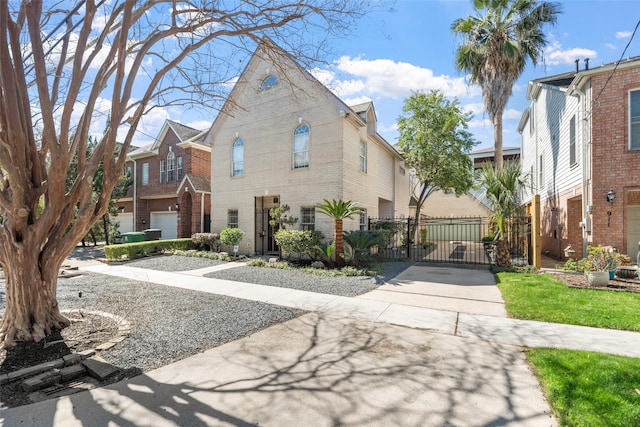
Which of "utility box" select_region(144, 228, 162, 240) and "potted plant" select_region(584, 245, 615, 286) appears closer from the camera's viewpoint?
"potted plant" select_region(584, 245, 615, 286)

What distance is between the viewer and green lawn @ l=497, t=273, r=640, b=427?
2.81 meters

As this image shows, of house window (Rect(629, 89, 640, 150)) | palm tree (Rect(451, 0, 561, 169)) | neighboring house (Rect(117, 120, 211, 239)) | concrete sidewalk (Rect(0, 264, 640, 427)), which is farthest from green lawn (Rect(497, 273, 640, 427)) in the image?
neighboring house (Rect(117, 120, 211, 239))

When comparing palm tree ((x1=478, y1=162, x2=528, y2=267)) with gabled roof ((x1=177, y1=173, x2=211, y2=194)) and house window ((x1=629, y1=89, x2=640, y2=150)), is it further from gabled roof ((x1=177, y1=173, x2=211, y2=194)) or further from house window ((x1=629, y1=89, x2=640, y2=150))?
gabled roof ((x1=177, y1=173, x2=211, y2=194))

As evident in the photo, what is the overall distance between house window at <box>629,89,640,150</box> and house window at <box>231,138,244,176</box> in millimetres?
15011

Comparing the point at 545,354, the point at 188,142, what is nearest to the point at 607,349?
the point at 545,354

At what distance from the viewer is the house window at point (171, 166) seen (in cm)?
2098

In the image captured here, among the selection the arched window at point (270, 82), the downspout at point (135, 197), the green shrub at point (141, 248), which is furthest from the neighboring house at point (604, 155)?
the downspout at point (135, 197)

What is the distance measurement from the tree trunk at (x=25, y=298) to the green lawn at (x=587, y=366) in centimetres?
671

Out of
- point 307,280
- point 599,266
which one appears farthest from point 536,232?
point 307,280

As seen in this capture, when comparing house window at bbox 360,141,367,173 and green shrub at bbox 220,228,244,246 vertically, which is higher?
house window at bbox 360,141,367,173

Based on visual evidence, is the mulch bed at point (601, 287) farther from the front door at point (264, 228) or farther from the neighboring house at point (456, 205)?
the neighboring house at point (456, 205)

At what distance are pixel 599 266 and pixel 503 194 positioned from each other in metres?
3.34

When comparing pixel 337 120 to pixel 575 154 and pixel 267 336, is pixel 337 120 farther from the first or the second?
pixel 267 336

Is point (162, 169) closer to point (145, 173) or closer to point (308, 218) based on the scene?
point (145, 173)
